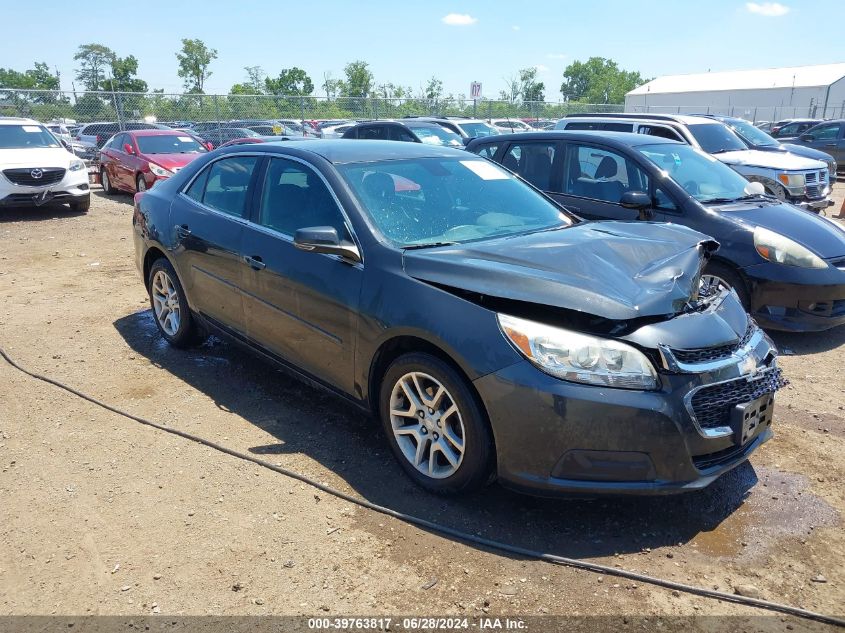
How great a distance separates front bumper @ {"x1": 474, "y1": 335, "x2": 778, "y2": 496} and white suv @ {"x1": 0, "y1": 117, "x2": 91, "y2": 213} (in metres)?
11.9

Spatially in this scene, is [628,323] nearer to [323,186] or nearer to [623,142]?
[323,186]

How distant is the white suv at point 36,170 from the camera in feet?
38.8

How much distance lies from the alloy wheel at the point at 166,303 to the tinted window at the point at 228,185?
79 cm

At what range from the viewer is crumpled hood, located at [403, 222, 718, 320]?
2.95 m

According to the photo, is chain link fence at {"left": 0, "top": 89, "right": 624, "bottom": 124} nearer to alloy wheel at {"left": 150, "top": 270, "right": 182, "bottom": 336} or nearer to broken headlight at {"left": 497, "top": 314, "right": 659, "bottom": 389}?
alloy wheel at {"left": 150, "top": 270, "right": 182, "bottom": 336}

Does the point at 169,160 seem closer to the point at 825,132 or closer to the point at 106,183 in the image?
the point at 106,183

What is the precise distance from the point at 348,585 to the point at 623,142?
504 centimetres

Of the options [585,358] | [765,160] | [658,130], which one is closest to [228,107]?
[658,130]

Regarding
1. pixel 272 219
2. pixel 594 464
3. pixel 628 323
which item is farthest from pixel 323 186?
pixel 594 464

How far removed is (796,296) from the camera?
5.43 meters

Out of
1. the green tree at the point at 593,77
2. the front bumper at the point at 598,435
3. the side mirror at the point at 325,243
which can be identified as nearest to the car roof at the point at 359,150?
the side mirror at the point at 325,243

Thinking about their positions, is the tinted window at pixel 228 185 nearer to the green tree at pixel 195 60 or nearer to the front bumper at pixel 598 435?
the front bumper at pixel 598 435

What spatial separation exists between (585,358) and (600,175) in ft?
13.1

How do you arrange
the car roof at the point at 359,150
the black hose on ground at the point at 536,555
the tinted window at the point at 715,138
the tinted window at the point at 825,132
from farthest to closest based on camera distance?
1. the tinted window at the point at 825,132
2. the tinted window at the point at 715,138
3. the car roof at the point at 359,150
4. the black hose on ground at the point at 536,555
